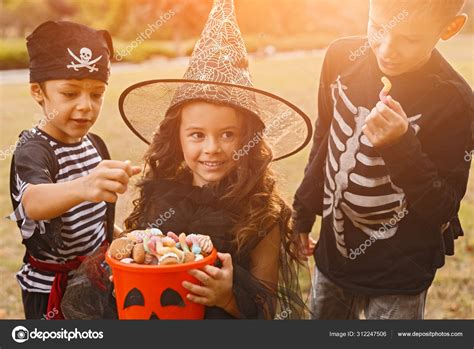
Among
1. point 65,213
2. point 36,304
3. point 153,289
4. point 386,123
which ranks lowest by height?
point 36,304

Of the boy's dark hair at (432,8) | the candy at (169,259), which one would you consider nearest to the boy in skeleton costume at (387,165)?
the boy's dark hair at (432,8)

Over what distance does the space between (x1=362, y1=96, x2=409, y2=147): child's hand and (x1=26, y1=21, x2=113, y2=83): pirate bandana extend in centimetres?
55

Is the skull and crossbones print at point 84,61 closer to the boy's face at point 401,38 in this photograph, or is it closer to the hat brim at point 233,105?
the hat brim at point 233,105

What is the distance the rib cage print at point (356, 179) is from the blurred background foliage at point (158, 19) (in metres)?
0.21

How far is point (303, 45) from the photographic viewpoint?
1.59 metres

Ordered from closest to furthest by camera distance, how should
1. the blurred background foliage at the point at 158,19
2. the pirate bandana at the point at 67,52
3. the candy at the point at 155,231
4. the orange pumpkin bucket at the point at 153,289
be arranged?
1. the orange pumpkin bucket at the point at 153,289
2. the candy at the point at 155,231
3. the pirate bandana at the point at 67,52
4. the blurred background foliage at the point at 158,19

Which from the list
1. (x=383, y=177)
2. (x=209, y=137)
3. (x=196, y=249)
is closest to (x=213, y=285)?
(x=196, y=249)

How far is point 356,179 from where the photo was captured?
141 centimetres

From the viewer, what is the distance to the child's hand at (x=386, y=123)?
4.16 feet

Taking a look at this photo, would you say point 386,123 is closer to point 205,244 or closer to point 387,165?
point 387,165

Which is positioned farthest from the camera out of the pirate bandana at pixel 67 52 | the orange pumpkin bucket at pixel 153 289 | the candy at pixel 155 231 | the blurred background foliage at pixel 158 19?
the blurred background foliage at pixel 158 19

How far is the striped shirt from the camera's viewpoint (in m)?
1.40

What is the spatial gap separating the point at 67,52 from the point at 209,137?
0.34 metres

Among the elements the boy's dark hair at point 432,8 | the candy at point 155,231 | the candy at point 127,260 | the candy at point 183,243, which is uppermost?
the boy's dark hair at point 432,8
